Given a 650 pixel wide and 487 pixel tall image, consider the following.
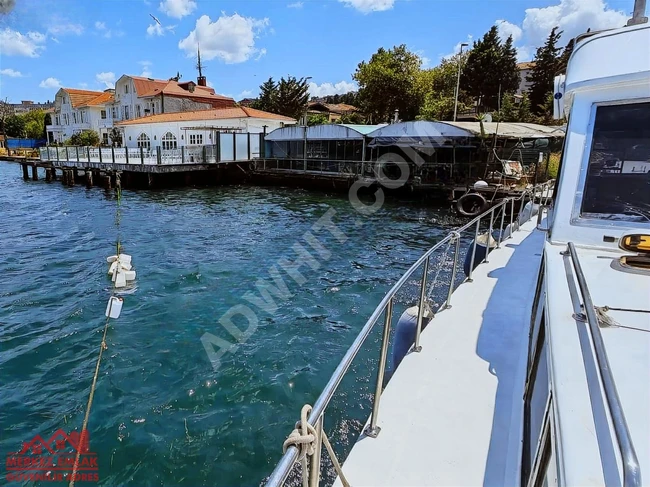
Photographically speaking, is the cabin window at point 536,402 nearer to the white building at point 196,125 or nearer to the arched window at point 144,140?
the white building at point 196,125

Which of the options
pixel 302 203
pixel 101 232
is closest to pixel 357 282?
pixel 101 232

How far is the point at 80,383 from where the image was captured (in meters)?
5.02

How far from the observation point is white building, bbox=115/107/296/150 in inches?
1219

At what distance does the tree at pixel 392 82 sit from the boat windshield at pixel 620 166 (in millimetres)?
33617

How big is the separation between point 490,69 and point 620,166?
153ft

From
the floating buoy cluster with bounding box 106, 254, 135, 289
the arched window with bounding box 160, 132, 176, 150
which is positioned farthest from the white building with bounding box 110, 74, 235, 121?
the floating buoy cluster with bounding box 106, 254, 135, 289

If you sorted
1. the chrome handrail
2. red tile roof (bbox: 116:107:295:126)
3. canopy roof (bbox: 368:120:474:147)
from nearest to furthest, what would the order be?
the chrome handrail < canopy roof (bbox: 368:120:474:147) < red tile roof (bbox: 116:107:295:126)

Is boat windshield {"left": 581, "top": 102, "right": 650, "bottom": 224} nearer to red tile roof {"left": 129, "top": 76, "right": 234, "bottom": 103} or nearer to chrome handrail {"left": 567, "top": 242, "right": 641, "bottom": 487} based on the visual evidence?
chrome handrail {"left": 567, "top": 242, "right": 641, "bottom": 487}

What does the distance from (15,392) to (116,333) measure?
1.46 metres

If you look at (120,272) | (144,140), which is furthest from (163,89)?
(120,272)

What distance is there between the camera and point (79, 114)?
50.4 metres

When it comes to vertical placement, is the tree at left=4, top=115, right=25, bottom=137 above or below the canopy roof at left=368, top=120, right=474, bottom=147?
above

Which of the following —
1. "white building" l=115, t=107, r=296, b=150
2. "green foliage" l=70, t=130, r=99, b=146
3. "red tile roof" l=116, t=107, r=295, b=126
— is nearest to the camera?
"white building" l=115, t=107, r=296, b=150

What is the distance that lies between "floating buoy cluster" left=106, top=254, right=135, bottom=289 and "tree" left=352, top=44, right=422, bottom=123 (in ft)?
99.7
